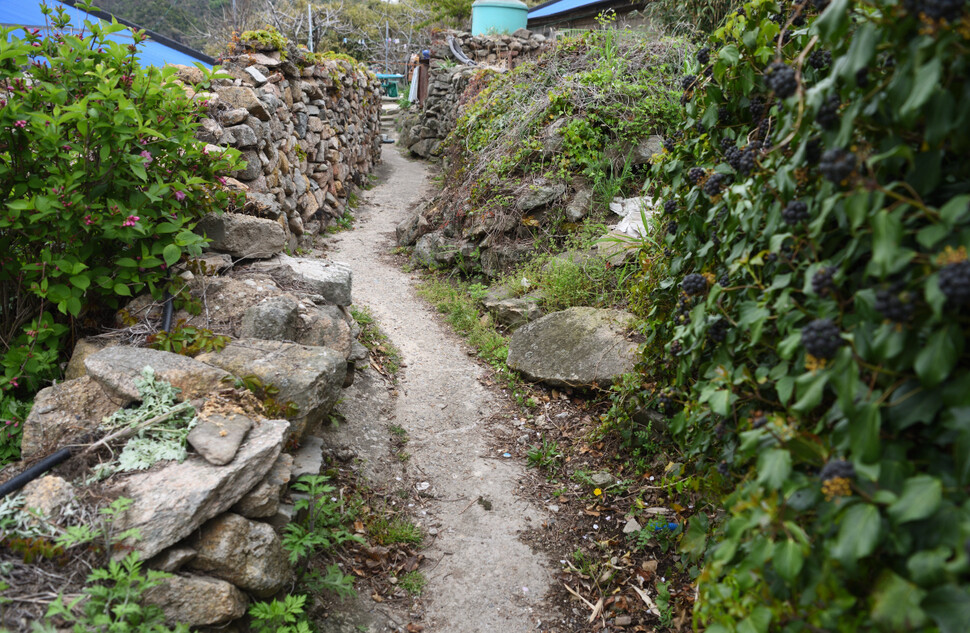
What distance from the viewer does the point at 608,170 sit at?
6.70 meters

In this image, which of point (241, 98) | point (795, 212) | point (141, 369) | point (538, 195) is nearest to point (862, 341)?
point (795, 212)

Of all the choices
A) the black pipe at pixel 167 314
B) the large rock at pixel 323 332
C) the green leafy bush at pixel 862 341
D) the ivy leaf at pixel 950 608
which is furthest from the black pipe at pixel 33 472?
the ivy leaf at pixel 950 608

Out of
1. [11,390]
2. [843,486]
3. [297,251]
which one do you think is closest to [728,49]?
[843,486]

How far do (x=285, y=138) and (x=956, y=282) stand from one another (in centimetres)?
819

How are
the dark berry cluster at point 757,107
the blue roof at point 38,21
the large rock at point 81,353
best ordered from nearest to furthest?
the dark berry cluster at point 757,107 → the large rock at point 81,353 → the blue roof at point 38,21

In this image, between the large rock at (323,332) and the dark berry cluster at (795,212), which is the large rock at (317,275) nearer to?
the large rock at (323,332)

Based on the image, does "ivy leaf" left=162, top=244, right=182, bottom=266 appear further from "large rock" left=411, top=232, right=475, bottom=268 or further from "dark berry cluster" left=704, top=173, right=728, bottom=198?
"large rock" left=411, top=232, right=475, bottom=268

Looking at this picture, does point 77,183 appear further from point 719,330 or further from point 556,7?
point 556,7

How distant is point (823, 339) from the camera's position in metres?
1.39

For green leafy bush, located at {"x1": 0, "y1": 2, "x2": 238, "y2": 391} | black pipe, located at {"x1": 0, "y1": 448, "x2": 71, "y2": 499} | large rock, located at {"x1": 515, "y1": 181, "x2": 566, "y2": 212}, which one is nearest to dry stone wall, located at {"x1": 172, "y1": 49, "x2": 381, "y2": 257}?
green leafy bush, located at {"x1": 0, "y1": 2, "x2": 238, "y2": 391}

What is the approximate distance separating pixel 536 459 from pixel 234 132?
15.7ft

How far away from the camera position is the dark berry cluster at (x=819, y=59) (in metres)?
1.97

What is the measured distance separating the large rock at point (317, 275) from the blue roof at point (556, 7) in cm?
1424

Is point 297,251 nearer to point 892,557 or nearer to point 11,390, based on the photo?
point 11,390
